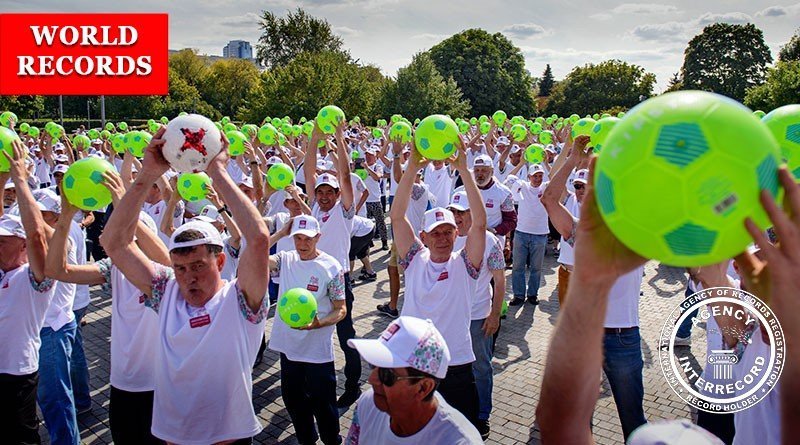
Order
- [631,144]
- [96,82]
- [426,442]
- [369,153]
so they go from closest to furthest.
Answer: [631,144]
[426,442]
[369,153]
[96,82]

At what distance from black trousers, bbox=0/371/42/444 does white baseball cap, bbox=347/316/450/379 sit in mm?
2850

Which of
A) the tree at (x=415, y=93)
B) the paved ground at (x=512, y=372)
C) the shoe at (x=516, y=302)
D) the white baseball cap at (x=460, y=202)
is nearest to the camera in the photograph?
the paved ground at (x=512, y=372)

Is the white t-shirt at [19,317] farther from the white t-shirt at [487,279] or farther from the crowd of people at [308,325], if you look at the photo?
the white t-shirt at [487,279]

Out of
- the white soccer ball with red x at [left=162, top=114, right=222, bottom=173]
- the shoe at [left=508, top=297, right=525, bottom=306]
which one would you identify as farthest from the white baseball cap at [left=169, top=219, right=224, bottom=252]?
the shoe at [left=508, top=297, right=525, bottom=306]

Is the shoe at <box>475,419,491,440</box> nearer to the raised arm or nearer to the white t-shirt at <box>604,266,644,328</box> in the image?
the white t-shirt at <box>604,266,644,328</box>

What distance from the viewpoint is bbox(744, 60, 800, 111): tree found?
99.5 feet

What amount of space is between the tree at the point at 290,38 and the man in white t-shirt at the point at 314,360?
59.4 metres

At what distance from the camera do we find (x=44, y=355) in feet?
15.3

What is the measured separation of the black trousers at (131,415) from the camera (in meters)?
4.03

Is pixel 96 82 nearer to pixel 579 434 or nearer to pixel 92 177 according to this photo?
pixel 92 177

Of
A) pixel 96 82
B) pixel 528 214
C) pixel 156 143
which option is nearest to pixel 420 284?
pixel 156 143

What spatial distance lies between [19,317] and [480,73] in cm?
5554

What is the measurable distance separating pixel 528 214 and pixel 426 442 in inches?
272

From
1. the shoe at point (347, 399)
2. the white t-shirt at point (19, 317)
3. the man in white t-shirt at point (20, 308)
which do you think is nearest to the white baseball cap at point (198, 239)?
the man in white t-shirt at point (20, 308)
